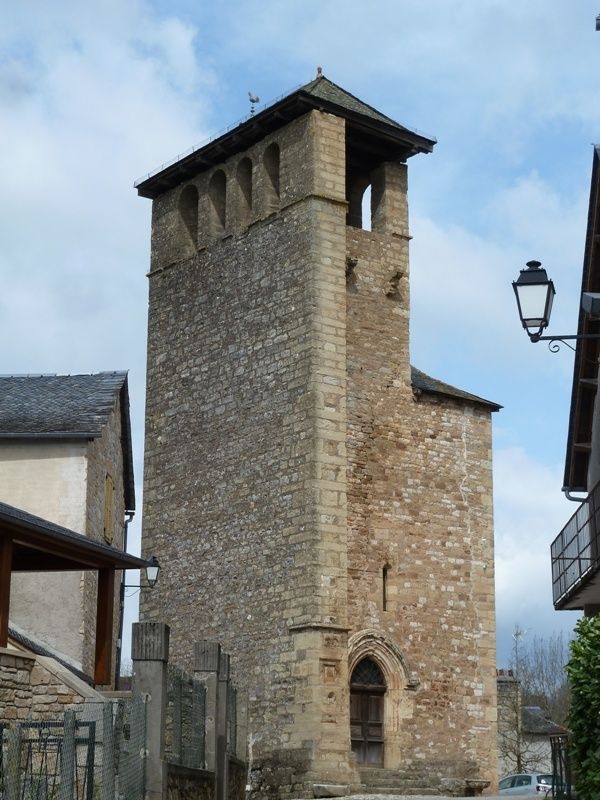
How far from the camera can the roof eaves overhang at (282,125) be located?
25078 millimetres

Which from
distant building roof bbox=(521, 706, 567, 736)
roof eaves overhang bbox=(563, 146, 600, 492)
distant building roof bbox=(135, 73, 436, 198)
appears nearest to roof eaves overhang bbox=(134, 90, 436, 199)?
distant building roof bbox=(135, 73, 436, 198)

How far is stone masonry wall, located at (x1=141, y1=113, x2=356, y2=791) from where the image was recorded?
2291cm

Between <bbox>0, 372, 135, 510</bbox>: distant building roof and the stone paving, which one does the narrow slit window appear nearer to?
the stone paving

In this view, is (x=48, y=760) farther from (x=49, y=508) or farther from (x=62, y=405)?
(x=62, y=405)

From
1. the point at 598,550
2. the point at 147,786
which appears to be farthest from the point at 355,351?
the point at 147,786

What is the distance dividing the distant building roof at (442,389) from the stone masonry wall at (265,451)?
208 centimetres

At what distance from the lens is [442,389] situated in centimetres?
2600

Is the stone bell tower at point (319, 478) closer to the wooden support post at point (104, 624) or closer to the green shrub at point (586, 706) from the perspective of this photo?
the wooden support post at point (104, 624)

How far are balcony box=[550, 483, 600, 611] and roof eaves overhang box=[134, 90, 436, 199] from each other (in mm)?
9187

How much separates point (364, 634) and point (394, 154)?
882 cm

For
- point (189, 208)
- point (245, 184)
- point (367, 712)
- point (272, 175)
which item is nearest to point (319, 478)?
point (367, 712)

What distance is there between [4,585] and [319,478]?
7768 millimetres

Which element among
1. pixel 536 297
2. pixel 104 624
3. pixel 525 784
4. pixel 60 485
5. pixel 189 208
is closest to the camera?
pixel 536 297

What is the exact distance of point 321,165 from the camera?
24.9 meters
